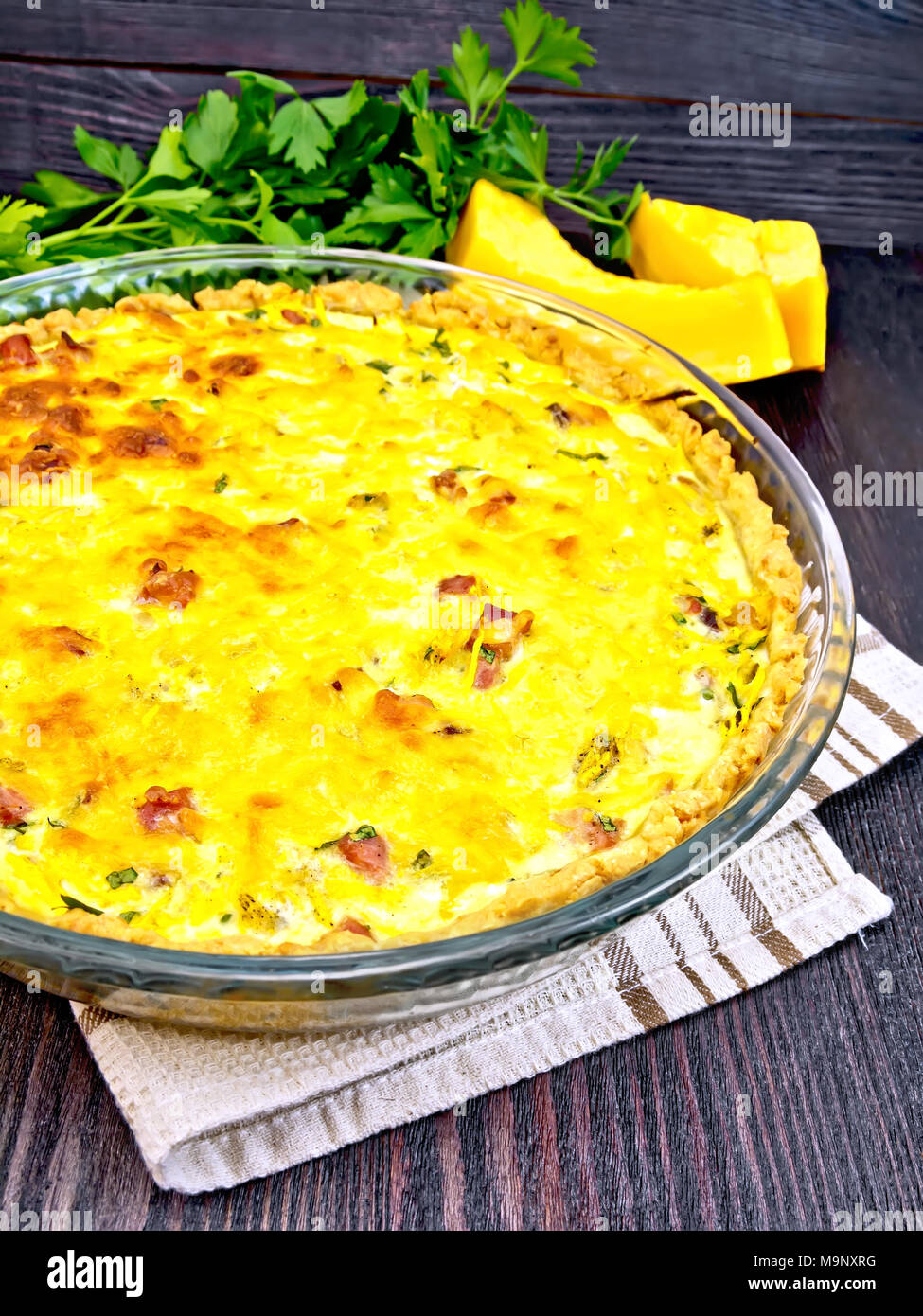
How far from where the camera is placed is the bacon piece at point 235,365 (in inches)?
129

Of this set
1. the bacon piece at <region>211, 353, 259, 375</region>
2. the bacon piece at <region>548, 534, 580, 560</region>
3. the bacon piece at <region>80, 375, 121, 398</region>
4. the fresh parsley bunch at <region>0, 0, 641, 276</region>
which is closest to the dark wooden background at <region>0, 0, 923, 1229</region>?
the bacon piece at <region>548, 534, 580, 560</region>

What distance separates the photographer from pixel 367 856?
216 centimetres

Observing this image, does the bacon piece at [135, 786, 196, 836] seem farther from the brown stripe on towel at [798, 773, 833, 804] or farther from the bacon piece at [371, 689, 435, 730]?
the brown stripe on towel at [798, 773, 833, 804]

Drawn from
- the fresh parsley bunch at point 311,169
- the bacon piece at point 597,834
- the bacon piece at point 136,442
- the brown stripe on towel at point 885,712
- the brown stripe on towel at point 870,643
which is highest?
the fresh parsley bunch at point 311,169

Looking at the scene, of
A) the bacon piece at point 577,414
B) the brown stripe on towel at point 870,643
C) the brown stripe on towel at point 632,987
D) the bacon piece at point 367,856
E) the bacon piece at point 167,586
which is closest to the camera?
the bacon piece at point 367,856

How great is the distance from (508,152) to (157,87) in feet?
5.45

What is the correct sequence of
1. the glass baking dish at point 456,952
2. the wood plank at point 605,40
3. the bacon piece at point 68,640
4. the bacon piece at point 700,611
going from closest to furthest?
the glass baking dish at point 456,952, the bacon piece at point 68,640, the bacon piece at point 700,611, the wood plank at point 605,40

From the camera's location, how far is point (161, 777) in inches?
89.7

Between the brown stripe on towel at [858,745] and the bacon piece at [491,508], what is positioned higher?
the bacon piece at [491,508]

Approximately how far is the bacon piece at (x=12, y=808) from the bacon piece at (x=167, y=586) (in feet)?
1.73

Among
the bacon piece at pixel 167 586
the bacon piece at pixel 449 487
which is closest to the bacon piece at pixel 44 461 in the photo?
the bacon piece at pixel 167 586

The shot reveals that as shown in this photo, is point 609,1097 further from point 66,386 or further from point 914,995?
point 66,386

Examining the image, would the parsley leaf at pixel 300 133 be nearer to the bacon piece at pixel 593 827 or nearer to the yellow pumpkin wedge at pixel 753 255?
the yellow pumpkin wedge at pixel 753 255
